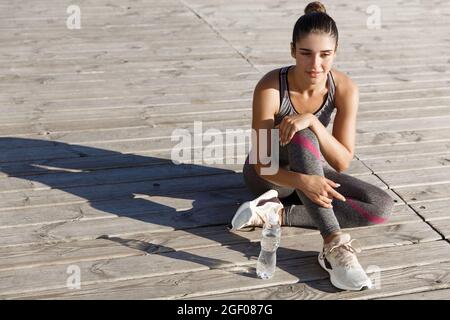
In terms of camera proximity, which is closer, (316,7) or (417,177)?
(316,7)

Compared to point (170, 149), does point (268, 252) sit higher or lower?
lower

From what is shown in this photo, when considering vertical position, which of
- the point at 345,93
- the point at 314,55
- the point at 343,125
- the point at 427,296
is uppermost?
the point at 314,55

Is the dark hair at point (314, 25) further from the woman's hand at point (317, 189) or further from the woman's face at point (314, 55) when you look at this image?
the woman's hand at point (317, 189)

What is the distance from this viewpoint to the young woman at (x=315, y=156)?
3312 mm

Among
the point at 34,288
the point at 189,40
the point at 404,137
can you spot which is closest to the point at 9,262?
the point at 34,288

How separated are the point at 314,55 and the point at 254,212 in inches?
30.4

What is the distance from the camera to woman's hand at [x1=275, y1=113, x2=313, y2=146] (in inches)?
132

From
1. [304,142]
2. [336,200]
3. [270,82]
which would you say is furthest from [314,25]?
[336,200]

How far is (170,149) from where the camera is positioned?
4.56 metres

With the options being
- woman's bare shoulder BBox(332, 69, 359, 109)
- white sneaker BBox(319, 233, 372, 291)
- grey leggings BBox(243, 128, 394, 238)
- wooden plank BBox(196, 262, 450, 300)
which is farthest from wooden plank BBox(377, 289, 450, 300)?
woman's bare shoulder BBox(332, 69, 359, 109)

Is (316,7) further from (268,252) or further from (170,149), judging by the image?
(170,149)

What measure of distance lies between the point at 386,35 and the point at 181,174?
353cm

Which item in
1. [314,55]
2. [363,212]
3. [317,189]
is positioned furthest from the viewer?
[363,212]

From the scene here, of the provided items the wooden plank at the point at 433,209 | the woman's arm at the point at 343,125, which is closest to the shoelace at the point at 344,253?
the woman's arm at the point at 343,125
